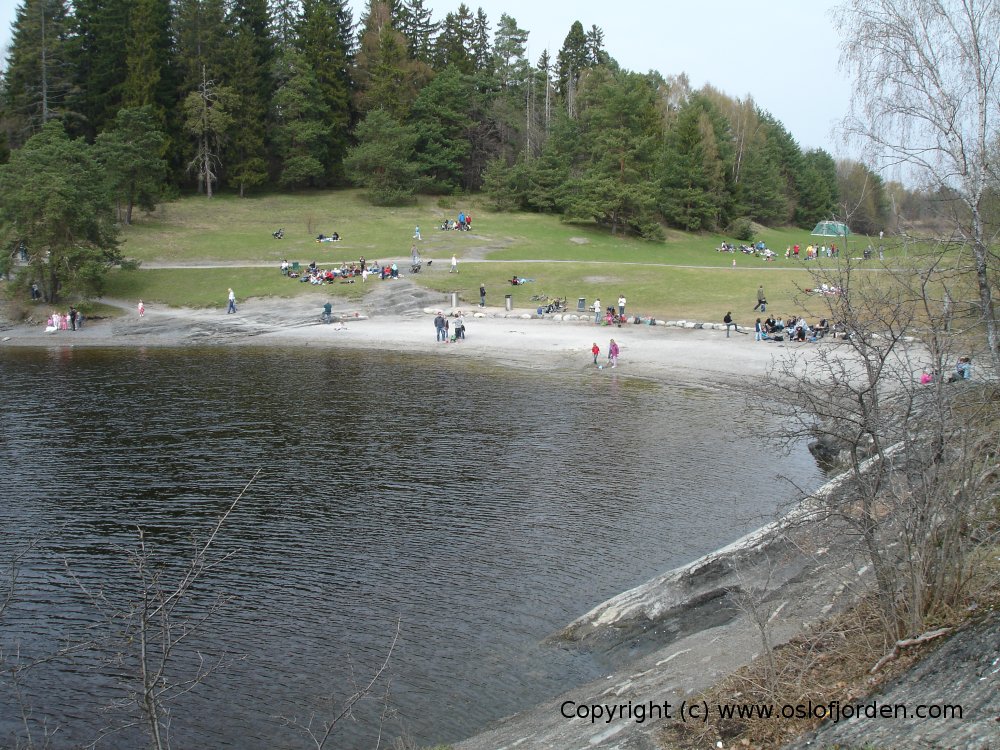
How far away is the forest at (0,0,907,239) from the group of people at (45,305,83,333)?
18.8m

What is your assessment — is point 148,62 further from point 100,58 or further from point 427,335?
point 427,335

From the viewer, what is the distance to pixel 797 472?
23.1 metres

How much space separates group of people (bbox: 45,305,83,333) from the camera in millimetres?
48062

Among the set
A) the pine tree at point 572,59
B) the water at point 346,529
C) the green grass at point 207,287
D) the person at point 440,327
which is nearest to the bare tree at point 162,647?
the water at point 346,529

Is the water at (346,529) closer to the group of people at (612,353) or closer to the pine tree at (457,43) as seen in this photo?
the group of people at (612,353)

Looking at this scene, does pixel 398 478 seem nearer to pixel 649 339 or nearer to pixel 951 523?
pixel 951 523

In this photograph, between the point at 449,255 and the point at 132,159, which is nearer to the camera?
the point at 132,159

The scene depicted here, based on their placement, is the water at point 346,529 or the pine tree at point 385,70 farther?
the pine tree at point 385,70

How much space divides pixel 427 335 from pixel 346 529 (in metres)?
26.8

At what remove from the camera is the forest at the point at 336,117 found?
244 feet

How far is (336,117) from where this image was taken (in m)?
83.4

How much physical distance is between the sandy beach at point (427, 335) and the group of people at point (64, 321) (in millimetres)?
511

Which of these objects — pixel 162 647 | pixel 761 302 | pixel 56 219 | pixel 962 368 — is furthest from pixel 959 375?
pixel 56 219

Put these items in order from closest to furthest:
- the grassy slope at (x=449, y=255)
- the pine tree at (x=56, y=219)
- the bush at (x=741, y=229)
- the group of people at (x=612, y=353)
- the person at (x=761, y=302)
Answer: the group of people at (x=612, y=353)
the person at (x=761, y=302)
the pine tree at (x=56, y=219)
the grassy slope at (x=449, y=255)
the bush at (x=741, y=229)
